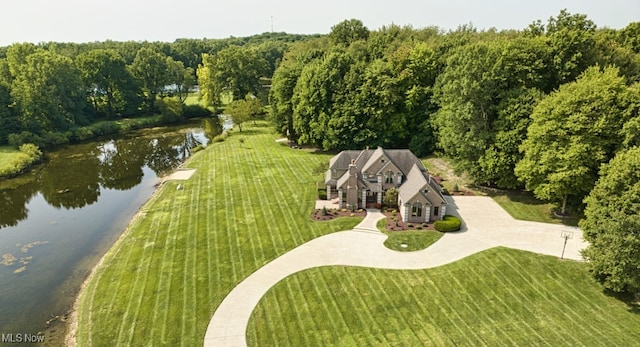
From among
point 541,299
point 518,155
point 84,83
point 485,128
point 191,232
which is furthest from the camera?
point 84,83

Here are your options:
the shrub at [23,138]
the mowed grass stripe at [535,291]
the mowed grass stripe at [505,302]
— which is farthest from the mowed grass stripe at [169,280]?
the shrub at [23,138]

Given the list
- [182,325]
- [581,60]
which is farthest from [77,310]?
[581,60]

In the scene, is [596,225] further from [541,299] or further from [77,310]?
[77,310]

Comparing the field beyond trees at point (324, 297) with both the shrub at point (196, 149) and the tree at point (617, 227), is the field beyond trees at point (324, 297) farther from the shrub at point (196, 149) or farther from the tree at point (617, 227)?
the shrub at point (196, 149)

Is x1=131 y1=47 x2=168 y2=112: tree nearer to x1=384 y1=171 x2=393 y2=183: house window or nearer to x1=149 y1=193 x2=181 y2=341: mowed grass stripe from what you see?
x1=149 y1=193 x2=181 y2=341: mowed grass stripe

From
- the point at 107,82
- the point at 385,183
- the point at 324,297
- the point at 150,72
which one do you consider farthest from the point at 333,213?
the point at 150,72

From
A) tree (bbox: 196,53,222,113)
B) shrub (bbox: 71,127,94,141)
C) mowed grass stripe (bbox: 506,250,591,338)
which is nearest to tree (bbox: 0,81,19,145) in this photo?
shrub (bbox: 71,127,94,141)

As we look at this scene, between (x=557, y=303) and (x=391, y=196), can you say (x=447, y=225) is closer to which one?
(x=391, y=196)
